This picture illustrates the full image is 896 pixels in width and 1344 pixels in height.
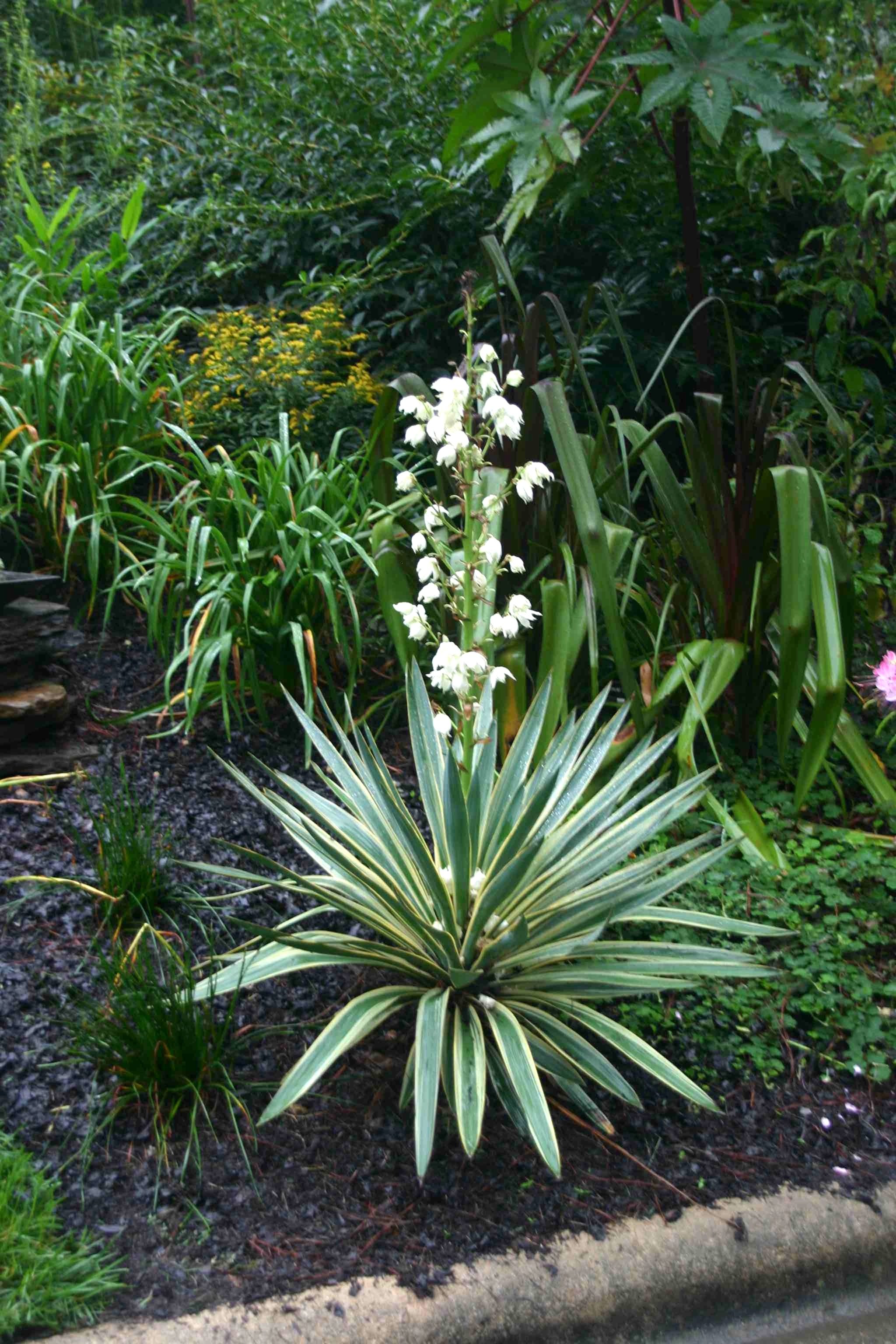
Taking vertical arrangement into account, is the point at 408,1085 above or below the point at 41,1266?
above

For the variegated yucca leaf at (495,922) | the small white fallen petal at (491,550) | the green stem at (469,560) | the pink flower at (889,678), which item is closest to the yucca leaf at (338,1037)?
the variegated yucca leaf at (495,922)

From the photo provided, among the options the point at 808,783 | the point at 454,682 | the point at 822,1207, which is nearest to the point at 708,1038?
the point at 822,1207

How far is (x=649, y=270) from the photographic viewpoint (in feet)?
15.3

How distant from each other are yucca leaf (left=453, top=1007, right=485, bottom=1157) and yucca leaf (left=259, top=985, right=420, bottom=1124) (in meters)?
0.14

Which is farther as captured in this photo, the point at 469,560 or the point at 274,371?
the point at 274,371

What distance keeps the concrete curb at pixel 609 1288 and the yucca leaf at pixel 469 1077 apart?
0.83 ft

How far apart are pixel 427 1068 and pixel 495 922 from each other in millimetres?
433

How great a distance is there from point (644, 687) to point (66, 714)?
1735 millimetres

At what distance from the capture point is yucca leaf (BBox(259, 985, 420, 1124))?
1.94 meters

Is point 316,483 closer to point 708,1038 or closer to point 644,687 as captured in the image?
point 644,687

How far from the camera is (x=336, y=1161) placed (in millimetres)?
2184

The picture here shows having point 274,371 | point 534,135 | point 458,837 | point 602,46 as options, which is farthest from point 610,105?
point 458,837

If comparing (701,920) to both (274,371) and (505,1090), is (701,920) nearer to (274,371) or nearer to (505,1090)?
(505,1090)

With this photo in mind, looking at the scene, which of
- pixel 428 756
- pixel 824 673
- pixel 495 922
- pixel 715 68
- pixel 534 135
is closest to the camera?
pixel 495 922
